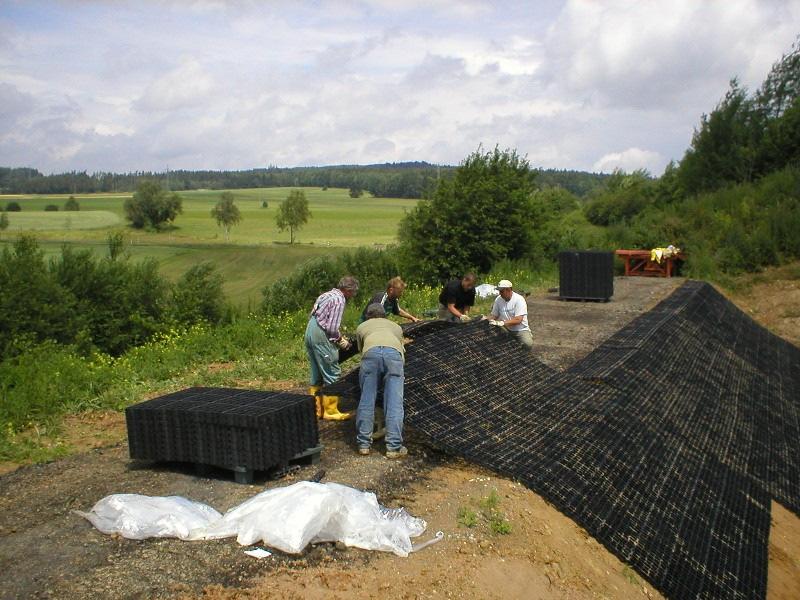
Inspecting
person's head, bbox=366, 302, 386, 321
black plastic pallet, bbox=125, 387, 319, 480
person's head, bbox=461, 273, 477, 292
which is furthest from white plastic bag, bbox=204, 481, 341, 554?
person's head, bbox=461, 273, 477, 292

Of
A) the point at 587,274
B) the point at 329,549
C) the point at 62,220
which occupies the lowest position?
the point at 62,220

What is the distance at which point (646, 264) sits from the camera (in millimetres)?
27438

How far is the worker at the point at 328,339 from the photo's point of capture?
8.58 m

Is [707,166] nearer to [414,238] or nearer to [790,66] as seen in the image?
[790,66]

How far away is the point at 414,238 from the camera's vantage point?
28.5 m

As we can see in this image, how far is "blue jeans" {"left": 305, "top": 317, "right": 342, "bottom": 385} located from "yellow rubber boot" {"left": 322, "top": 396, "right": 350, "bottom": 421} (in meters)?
0.20

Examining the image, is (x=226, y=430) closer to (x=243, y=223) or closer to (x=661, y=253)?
(x=661, y=253)

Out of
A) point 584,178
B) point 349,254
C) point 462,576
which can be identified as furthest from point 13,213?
point 584,178

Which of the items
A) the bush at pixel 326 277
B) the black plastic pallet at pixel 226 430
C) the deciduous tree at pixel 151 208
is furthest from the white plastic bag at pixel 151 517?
the deciduous tree at pixel 151 208

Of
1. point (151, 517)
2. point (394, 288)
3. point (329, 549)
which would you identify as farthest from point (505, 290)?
point (151, 517)

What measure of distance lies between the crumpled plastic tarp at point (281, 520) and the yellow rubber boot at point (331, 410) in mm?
2936

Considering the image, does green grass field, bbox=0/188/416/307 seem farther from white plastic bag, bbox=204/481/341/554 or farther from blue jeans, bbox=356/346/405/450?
white plastic bag, bbox=204/481/341/554

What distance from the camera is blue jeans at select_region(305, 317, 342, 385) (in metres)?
8.59

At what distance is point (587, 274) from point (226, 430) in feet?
47.8
